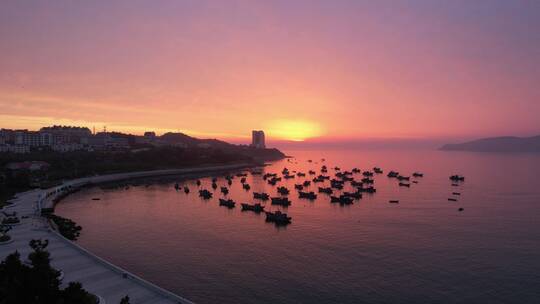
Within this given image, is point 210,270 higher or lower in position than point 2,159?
lower

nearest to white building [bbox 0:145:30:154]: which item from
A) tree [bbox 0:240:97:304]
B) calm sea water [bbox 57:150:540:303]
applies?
calm sea water [bbox 57:150:540:303]

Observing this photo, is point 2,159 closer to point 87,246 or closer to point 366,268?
point 87,246

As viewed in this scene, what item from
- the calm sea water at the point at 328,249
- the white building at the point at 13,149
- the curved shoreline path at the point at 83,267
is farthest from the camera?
the white building at the point at 13,149

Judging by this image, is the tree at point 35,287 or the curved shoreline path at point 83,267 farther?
the curved shoreline path at point 83,267

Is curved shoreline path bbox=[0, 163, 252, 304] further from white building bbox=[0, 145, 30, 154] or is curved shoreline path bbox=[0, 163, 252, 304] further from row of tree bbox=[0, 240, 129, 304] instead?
white building bbox=[0, 145, 30, 154]

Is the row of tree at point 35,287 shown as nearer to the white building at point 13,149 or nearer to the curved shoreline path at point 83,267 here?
the curved shoreline path at point 83,267

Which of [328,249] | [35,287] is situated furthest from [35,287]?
[328,249]

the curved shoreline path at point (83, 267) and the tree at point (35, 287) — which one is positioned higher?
the tree at point (35, 287)

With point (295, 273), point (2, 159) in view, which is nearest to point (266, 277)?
point (295, 273)

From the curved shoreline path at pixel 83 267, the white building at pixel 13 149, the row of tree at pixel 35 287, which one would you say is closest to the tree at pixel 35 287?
the row of tree at pixel 35 287
